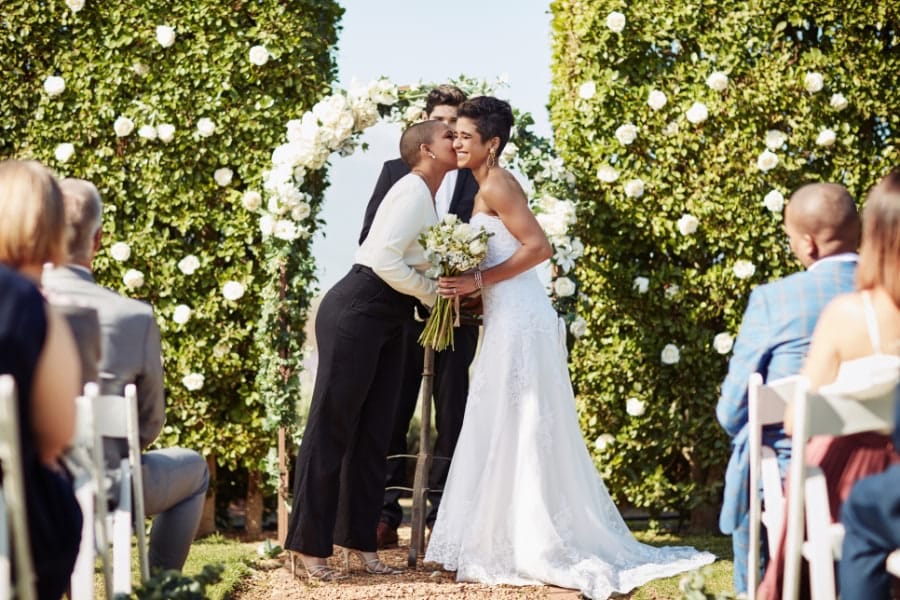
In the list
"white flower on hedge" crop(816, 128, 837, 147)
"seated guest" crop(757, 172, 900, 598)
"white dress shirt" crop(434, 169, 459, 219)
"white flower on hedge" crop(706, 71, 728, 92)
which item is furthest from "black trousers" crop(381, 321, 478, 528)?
"seated guest" crop(757, 172, 900, 598)

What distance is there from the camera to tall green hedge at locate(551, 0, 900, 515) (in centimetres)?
642

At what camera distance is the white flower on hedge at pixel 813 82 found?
6.32 m

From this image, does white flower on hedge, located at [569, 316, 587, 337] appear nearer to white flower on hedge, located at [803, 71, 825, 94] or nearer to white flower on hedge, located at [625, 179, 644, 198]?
white flower on hedge, located at [625, 179, 644, 198]

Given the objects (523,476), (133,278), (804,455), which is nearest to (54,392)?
(804,455)

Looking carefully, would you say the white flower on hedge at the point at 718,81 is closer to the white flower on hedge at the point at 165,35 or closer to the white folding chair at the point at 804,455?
the white flower on hedge at the point at 165,35

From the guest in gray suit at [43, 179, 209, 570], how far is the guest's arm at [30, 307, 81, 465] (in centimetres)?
71

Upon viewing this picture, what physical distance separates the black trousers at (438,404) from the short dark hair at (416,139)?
1.25 metres

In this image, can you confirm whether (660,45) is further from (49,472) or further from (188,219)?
(49,472)

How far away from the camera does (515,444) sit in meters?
5.27

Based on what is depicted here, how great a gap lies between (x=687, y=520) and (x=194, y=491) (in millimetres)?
3809

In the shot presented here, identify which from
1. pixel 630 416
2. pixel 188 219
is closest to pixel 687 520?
pixel 630 416

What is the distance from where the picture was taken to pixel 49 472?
2.77 metres

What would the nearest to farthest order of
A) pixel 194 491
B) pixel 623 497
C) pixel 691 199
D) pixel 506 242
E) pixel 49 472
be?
pixel 49 472 < pixel 194 491 < pixel 506 242 < pixel 691 199 < pixel 623 497

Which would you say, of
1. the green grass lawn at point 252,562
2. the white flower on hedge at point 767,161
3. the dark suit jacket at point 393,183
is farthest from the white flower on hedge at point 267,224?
the white flower on hedge at point 767,161
